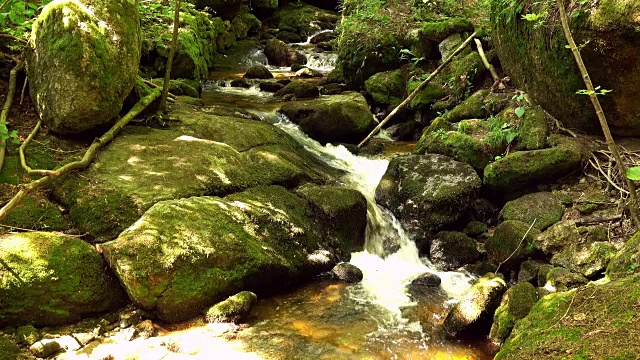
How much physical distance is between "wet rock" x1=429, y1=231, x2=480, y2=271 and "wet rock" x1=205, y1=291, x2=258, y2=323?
3.30m

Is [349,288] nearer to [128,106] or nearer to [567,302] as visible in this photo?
[567,302]

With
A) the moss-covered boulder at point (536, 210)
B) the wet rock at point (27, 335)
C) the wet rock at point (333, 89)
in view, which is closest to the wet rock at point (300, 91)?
the wet rock at point (333, 89)

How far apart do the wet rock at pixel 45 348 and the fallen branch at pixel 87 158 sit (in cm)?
139

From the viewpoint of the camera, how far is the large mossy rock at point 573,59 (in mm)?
5824

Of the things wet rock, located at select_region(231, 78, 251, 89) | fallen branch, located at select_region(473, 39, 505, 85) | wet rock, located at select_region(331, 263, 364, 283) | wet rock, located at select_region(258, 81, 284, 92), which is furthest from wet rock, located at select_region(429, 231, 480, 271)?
wet rock, located at select_region(231, 78, 251, 89)

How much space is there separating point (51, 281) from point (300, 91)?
9.29 metres

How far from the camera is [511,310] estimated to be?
4.77 m

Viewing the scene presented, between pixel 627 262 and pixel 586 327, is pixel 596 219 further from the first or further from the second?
pixel 586 327

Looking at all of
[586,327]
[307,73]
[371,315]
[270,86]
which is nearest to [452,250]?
[371,315]

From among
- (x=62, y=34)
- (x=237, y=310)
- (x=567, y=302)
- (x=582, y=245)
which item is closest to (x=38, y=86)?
(x=62, y=34)

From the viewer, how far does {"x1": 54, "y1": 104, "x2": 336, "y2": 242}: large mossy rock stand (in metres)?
5.62

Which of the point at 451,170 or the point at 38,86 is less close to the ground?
the point at 38,86

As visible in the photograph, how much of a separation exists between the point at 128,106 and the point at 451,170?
5839 millimetres

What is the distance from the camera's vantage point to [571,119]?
7.48 metres
